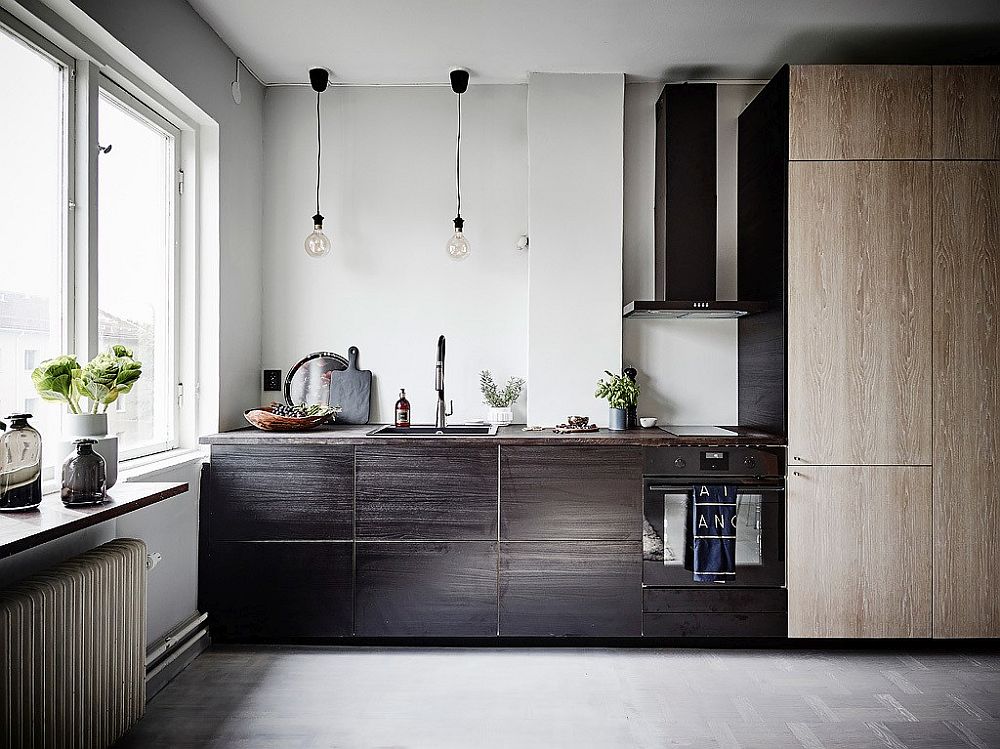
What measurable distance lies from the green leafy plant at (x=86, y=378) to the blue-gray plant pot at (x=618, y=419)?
6.69 ft

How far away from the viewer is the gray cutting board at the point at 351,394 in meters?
3.67

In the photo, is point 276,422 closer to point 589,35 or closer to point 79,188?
point 79,188

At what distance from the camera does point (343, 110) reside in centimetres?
373

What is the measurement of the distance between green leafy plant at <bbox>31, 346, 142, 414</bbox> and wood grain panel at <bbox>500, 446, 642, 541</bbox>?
1484 mm

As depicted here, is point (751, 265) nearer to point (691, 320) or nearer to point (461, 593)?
point (691, 320)

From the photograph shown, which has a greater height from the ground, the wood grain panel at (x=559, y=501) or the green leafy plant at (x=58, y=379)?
the green leafy plant at (x=58, y=379)

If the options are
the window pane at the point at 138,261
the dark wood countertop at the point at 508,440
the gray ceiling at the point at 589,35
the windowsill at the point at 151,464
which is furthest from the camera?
the dark wood countertop at the point at 508,440

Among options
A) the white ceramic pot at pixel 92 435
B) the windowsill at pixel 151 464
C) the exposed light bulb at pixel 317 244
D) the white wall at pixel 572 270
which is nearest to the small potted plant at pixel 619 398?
the white wall at pixel 572 270

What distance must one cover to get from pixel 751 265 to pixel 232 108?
2.56 metres

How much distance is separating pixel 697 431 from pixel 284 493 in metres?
1.87

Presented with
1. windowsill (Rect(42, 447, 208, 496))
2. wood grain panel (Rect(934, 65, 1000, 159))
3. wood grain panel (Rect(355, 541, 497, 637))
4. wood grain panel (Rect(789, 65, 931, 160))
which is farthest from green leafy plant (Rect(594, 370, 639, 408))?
windowsill (Rect(42, 447, 208, 496))

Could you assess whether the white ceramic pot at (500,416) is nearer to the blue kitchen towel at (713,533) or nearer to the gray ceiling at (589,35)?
the blue kitchen towel at (713,533)

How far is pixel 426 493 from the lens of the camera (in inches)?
119

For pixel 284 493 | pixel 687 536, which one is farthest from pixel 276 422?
pixel 687 536
